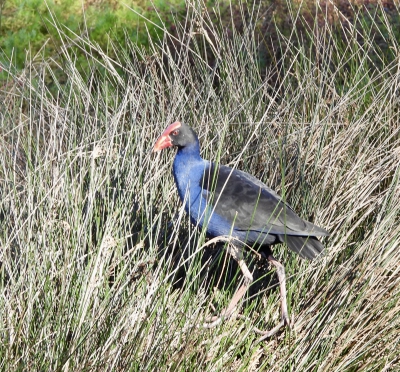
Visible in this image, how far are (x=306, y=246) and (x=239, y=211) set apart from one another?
347mm

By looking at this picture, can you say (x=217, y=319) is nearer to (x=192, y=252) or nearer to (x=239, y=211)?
(x=192, y=252)

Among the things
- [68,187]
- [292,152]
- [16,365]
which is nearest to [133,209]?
[68,187]

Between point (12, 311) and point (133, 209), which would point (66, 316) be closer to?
point (12, 311)

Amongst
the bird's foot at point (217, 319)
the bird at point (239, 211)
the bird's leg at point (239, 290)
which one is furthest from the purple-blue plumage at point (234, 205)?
the bird's foot at point (217, 319)

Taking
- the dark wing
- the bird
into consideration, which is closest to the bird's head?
the bird

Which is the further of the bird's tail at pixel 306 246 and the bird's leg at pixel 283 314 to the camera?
the bird's tail at pixel 306 246

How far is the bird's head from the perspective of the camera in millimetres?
3379

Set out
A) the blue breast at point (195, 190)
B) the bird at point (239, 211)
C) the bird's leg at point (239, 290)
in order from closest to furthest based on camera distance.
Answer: the bird's leg at point (239, 290)
the bird at point (239, 211)
the blue breast at point (195, 190)

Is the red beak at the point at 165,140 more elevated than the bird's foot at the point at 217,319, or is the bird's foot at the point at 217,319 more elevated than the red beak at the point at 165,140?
the red beak at the point at 165,140

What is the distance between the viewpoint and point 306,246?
3.05 m

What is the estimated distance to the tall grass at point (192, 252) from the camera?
253 centimetres

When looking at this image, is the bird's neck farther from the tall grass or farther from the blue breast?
the tall grass

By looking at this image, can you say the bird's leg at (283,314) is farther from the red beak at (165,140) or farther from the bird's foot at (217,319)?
the red beak at (165,140)

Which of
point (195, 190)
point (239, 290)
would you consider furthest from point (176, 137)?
point (239, 290)
